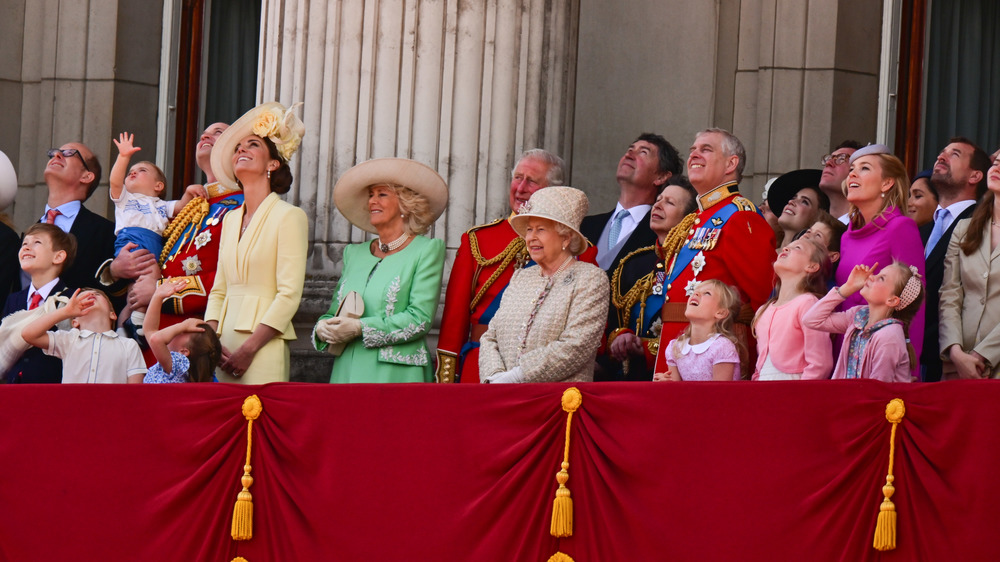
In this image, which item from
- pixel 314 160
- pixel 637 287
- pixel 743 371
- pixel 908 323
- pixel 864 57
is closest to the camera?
pixel 908 323

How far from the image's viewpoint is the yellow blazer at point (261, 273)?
738 cm

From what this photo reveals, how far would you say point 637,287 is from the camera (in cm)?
752

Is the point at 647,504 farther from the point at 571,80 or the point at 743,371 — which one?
the point at 571,80

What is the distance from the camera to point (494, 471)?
6.10 meters

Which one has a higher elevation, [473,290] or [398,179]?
[398,179]

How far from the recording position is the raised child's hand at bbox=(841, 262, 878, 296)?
6254 mm

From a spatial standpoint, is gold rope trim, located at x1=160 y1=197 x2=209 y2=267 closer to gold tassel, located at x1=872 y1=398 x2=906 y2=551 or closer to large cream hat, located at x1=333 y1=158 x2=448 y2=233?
large cream hat, located at x1=333 y1=158 x2=448 y2=233

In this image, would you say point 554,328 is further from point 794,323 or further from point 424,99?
point 424,99

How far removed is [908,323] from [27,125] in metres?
7.38

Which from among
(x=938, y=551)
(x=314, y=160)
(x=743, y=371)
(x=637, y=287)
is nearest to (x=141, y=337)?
(x=314, y=160)

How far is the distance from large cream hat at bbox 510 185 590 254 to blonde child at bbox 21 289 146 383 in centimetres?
183

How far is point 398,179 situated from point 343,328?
2.78 feet

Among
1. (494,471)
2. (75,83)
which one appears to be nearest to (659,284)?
(494,471)

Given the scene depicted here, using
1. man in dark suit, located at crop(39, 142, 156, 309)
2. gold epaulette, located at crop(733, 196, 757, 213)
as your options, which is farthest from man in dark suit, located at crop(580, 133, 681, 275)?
man in dark suit, located at crop(39, 142, 156, 309)
